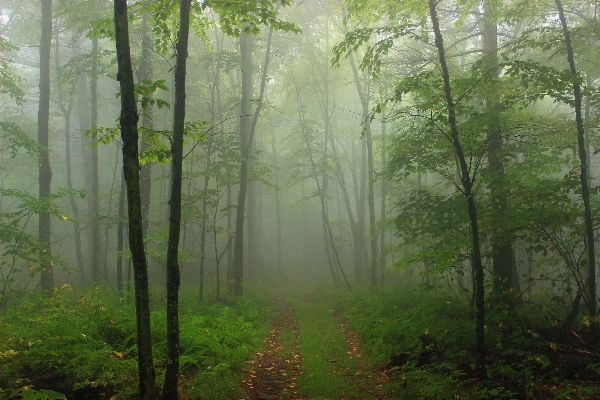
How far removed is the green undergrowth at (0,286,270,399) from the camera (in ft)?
16.7

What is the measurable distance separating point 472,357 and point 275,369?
386cm

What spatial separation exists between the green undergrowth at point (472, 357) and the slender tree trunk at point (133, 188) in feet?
13.0

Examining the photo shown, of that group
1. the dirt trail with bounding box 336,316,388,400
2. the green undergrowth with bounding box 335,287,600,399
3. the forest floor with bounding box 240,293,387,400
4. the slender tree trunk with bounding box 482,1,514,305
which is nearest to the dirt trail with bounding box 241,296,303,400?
the forest floor with bounding box 240,293,387,400

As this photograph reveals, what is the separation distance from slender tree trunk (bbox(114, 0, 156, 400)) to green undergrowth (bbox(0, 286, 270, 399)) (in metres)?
1.10

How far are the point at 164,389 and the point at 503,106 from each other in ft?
24.7

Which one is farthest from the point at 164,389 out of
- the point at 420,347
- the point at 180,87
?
the point at 420,347

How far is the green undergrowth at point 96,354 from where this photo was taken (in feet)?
16.7

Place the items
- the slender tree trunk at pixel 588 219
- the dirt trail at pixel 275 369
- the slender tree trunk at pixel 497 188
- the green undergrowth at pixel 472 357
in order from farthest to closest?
the slender tree trunk at pixel 497 188 → the slender tree trunk at pixel 588 219 → the dirt trail at pixel 275 369 → the green undergrowth at pixel 472 357

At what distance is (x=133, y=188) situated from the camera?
14.5 ft

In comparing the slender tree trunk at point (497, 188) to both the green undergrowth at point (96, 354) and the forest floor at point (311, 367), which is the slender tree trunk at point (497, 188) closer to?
the forest floor at point (311, 367)

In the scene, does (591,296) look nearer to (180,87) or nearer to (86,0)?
(180,87)

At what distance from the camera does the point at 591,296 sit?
284 inches

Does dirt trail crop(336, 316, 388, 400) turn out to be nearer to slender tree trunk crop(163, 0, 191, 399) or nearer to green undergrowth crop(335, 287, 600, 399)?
green undergrowth crop(335, 287, 600, 399)

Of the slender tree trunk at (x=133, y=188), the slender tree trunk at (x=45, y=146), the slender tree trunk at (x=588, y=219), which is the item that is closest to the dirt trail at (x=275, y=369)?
the slender tree trunk at (x=133, y=188)
